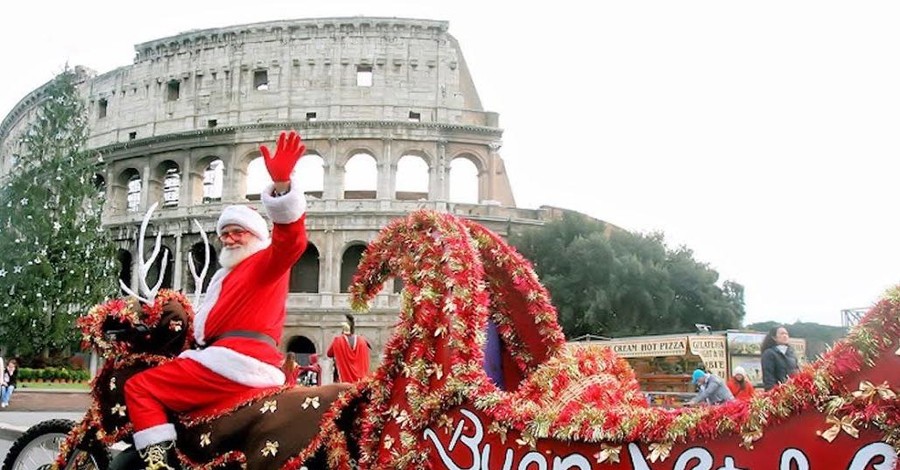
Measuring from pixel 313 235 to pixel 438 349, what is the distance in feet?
117

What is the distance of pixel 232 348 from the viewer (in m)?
3.74

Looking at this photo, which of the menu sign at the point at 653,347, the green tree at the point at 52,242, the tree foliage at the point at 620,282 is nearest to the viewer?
the menu sign at the point at 653,347

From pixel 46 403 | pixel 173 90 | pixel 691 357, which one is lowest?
pixel 46 403

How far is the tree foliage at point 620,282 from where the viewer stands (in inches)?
1266

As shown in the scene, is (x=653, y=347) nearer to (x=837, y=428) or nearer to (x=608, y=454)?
(x=608, y=454)

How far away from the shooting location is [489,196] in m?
39.5

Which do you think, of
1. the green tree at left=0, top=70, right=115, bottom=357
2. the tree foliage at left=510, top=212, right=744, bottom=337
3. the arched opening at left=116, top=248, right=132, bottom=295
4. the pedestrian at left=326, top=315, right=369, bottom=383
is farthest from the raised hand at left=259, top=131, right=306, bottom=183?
the arched opening at left=116, top=248, right=132, bottom=295

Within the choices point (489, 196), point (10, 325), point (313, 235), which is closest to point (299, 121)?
point (313, 235)

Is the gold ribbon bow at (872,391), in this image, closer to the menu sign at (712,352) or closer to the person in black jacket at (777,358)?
the person in black jacket at (777,358)

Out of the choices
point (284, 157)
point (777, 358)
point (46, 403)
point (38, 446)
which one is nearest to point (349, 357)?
point (777, 358)

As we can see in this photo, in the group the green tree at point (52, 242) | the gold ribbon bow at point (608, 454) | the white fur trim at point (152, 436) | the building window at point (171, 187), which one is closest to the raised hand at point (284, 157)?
the white fur trim at point (152, 436)

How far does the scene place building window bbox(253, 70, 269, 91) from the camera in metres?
41.9

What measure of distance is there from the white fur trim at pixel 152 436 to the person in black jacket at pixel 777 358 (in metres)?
5.16

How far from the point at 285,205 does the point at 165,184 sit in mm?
43452
